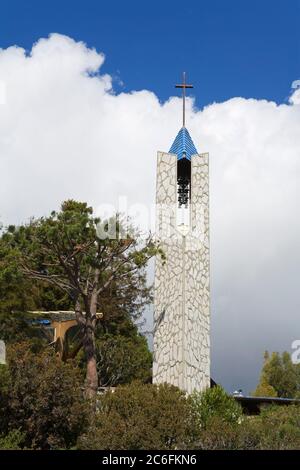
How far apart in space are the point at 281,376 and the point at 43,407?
99.2 feet

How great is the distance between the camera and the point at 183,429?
11109 millimetres

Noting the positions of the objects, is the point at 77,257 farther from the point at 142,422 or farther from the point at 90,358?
the point at 142,422

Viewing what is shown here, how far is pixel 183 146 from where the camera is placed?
19.0m

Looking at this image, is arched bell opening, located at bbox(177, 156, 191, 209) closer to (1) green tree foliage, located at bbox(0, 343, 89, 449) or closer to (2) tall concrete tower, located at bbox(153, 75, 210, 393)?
(2) tall concrete tower, located at bbox(153, 75, 210, 393)

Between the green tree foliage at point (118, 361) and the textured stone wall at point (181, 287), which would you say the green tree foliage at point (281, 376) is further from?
the textured stone wall at point (181, 287)

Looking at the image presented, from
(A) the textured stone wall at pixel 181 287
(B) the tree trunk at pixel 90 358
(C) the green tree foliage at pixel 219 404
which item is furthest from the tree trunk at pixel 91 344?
(C) the green tree foliage at pixel 219 404

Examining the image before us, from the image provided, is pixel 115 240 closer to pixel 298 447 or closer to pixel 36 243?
pixel 36 243

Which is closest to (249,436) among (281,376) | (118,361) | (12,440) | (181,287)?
(12,440)

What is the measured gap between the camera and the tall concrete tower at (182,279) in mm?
17047

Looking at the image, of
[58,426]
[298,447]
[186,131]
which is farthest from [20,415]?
[186,131]

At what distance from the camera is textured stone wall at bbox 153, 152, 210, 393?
17.0m

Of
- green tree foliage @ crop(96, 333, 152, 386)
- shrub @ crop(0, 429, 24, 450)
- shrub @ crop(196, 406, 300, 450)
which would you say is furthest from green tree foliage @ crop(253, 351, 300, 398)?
shrub @ crop(0, 429, 24, 450)

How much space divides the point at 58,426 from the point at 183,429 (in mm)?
2345

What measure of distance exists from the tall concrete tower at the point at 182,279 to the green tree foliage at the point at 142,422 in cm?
485
